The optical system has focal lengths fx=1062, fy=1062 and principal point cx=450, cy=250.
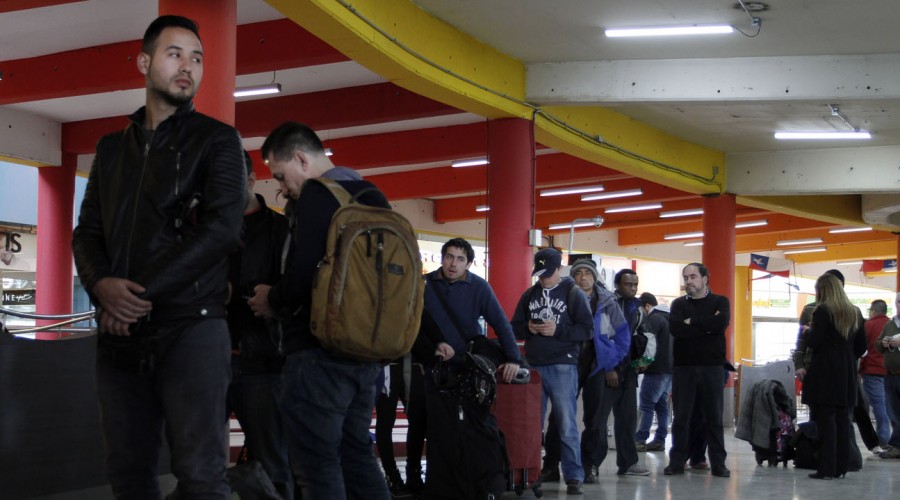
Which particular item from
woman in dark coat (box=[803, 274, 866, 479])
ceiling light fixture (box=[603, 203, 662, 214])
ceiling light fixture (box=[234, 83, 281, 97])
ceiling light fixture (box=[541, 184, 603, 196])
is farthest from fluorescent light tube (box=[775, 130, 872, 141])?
ceiling light fixture (box=[603, 203, 662, 214])

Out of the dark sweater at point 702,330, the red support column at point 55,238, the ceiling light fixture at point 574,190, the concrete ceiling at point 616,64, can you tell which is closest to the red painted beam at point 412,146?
the concrete ceiling at point 616,64

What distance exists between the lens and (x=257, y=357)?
419 centimetres

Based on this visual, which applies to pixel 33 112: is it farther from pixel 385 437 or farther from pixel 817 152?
pixel 817 152

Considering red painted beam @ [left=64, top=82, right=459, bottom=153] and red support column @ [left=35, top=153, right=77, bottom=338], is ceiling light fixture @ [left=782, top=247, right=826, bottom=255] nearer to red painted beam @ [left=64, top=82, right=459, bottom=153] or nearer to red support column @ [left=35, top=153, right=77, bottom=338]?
red painted beam @ [left=64, top=82, right=459, bottom=153]

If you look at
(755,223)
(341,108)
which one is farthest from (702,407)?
(755,223)

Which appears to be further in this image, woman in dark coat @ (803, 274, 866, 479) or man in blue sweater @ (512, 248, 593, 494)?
woman in dark coat @ (803, 274, 866, 479)

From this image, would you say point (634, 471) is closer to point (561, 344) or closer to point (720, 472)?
point (720, 472)

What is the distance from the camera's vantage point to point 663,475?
8.59 metres

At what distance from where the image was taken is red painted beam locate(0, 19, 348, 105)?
10164 millimetres

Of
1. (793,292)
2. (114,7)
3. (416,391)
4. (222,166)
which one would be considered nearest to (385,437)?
(416,391)

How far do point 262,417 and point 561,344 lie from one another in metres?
3.53

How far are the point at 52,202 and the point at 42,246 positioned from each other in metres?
0.66

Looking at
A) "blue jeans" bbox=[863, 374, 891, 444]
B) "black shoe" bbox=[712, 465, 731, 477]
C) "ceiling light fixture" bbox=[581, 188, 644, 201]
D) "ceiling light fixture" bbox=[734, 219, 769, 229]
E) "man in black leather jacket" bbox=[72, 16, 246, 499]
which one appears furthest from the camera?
"ceiling light fixture" bbox=[734, 219, 769, 229]

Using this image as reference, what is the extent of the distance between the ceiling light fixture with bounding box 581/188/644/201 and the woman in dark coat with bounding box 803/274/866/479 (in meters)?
11.5
